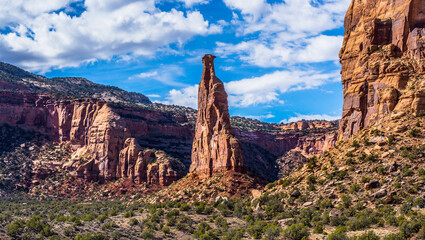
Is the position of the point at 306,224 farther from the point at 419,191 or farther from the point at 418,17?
the point at 418,17

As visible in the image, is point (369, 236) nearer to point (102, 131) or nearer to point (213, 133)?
point (213, 133)

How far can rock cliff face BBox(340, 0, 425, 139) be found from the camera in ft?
174

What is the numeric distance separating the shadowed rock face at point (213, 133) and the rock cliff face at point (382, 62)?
24.3 meters

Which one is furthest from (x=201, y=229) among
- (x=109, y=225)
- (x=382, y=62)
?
(x=382, y=62)

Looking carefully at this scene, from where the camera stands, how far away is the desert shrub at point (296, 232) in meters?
43.8

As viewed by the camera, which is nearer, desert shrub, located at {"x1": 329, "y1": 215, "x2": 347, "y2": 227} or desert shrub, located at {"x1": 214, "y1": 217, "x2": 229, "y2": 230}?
desert shrub, located at {"x1": 329, "y1": 215, "x2": 347, "y2": 227}

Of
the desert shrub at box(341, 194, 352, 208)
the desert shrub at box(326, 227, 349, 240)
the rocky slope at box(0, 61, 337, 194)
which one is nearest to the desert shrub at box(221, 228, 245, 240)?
the desert shrub at box(341, 194, 352, 208)

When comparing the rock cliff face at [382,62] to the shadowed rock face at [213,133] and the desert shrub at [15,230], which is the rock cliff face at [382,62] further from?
the desert shrub at [15,230]

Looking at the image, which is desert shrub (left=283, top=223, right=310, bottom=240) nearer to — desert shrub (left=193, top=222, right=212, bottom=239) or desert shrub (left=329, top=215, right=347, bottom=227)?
desert shrub (left=329, top=215, right=347, bottom=227)

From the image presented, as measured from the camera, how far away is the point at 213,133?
8812 centimetres

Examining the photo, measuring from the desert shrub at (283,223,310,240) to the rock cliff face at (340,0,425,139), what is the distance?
17.3m

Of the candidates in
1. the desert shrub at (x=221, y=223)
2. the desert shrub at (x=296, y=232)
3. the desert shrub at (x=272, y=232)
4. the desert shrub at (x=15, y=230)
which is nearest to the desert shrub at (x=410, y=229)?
the desert shrub at (x=296, y=232)

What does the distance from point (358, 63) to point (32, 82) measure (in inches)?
6310

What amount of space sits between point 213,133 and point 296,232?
1768 inches
